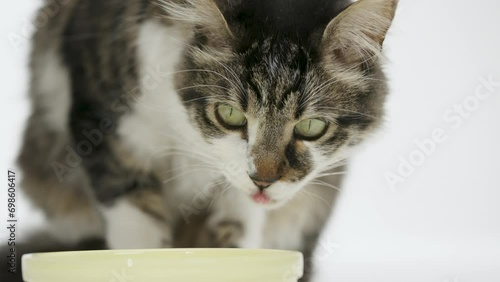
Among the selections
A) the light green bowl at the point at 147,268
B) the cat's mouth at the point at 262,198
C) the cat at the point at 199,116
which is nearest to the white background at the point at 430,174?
the cat at the point at 199,116

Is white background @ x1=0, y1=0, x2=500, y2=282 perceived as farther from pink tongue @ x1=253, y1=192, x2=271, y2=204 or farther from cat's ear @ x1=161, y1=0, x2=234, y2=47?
cat's ear @ x1=161, y1=0, x2=234, y2=47

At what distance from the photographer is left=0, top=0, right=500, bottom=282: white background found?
103 cm

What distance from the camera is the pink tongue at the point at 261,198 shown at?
2.96 ft

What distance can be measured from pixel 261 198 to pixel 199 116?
0.15 metres

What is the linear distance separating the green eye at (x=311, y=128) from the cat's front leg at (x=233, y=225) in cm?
17

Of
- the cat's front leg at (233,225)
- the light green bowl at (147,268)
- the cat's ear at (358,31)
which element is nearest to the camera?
the light green bowl at (147,268)

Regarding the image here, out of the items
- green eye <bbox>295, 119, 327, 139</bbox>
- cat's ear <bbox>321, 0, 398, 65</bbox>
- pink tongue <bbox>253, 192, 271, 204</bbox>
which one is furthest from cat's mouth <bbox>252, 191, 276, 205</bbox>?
cat's ear <bbox>321, 0, 398, 65</bbox>

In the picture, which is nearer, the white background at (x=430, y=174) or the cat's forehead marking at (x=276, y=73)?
the cat's forehead marking at (x=276, y=73)

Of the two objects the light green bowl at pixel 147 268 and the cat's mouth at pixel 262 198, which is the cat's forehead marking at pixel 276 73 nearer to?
the cat's mouth at pixel 262 198

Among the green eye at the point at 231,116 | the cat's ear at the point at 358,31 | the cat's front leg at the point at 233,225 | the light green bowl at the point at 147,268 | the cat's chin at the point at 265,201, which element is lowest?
the cat's front leg at the point at 233,225

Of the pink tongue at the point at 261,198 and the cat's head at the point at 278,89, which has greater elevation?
the cat's head at the point at 278,89

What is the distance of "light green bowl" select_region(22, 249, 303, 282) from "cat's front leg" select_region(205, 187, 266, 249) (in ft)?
1.08

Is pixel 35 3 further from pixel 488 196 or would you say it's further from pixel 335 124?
pixel 488 196

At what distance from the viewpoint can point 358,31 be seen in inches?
34.3
